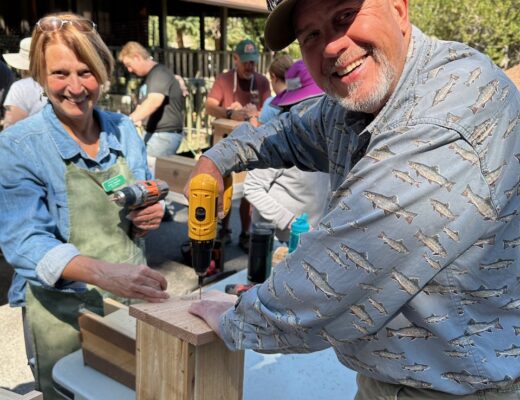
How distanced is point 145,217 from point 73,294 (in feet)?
1.44

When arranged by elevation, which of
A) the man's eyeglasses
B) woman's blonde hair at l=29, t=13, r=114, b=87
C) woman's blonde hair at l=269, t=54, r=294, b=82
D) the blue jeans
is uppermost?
the man's eyeglasses

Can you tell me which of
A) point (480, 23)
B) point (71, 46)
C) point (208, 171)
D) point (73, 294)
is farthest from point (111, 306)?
point (480, 23)

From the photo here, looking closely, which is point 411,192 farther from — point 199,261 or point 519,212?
point 199,261

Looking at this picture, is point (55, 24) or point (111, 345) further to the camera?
point (55, 24)

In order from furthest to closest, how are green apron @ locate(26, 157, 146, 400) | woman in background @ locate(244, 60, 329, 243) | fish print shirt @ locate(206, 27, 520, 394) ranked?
woman in background @ locate(244, 60, 329, 243), green apron @ locate(26, 157, 146, 400), fish print shirt @ locate(206, 27, 520, 394)

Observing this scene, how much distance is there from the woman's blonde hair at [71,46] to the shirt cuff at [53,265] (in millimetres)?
732

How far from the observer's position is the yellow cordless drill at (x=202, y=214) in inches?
62.9

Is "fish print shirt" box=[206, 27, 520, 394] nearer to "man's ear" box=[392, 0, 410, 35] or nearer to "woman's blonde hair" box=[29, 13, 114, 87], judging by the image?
"man's ear" box=[392, 0, 410, 35]

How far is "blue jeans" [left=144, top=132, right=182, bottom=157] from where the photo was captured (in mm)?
5422

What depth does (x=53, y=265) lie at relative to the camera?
1714 millimetres

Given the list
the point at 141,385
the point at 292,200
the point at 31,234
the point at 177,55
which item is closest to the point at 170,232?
the point at 292,200

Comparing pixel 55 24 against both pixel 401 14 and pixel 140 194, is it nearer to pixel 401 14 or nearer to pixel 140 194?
pixel 140 194

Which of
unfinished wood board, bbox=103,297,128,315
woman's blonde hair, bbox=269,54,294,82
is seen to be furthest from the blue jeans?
unfinished wood board, bbox=103,297,128,315

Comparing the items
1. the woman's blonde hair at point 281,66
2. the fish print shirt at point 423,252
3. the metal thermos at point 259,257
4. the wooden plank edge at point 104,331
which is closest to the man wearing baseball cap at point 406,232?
the fish print shirt at point 423,252
